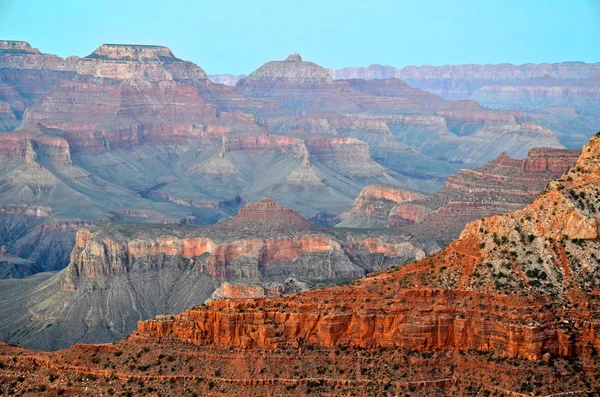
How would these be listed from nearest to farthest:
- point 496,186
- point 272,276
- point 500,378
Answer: point 500,378 < point 272,276 < point 496,186

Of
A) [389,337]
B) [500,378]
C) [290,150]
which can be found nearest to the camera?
[500,378]

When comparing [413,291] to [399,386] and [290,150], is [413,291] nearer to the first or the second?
[399,386]

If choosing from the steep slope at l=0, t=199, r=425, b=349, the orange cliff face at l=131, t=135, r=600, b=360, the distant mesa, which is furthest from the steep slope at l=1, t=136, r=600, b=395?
the distant mesa

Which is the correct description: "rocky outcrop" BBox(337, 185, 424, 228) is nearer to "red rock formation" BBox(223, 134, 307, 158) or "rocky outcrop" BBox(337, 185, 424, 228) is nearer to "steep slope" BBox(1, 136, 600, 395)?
"red rock formation" BBox(223, 134, 307, 158)

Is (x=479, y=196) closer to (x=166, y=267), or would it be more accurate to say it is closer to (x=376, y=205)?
(x=376, y=205)

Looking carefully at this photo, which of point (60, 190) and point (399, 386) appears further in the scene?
point (60, 190)

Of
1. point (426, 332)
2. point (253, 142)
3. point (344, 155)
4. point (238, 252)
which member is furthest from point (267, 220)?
point (253, 142)

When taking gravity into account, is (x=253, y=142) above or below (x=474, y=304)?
above

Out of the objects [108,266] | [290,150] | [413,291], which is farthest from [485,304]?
[290,150]
